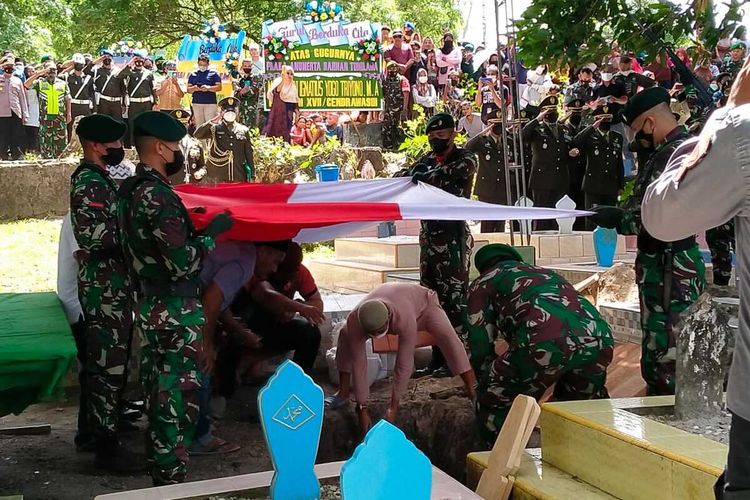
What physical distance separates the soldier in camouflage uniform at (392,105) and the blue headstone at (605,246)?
8090mm

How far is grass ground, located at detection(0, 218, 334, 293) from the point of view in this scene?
9505mm

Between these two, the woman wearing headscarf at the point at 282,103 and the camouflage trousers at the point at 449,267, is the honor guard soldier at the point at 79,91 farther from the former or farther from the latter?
the camouflage trousers at the point at 449,267

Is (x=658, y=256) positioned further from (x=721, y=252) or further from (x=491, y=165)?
(x=491, y=165)

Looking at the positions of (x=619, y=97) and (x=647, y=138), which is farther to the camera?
(x=619, y=97)

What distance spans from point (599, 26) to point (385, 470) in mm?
3466

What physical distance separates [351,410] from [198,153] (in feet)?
25.1

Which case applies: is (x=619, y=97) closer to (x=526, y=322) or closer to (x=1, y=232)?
(x=526, y=322)

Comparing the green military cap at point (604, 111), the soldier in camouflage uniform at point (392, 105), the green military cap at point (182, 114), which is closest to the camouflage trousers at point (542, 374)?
the green military cap at point (604, 111)

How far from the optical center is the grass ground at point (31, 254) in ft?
31.2

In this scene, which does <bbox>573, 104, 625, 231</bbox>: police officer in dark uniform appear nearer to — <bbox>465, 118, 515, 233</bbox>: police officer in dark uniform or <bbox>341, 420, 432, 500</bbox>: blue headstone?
<bbox>465, 118, 515, 233</bbox>: police officer in dark uniform

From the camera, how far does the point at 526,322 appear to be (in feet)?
12.7

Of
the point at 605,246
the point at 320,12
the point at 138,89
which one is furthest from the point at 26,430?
the point at 320,12

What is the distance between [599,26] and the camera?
4.80m

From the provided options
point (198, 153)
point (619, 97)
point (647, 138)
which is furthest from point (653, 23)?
point (198, 153)
